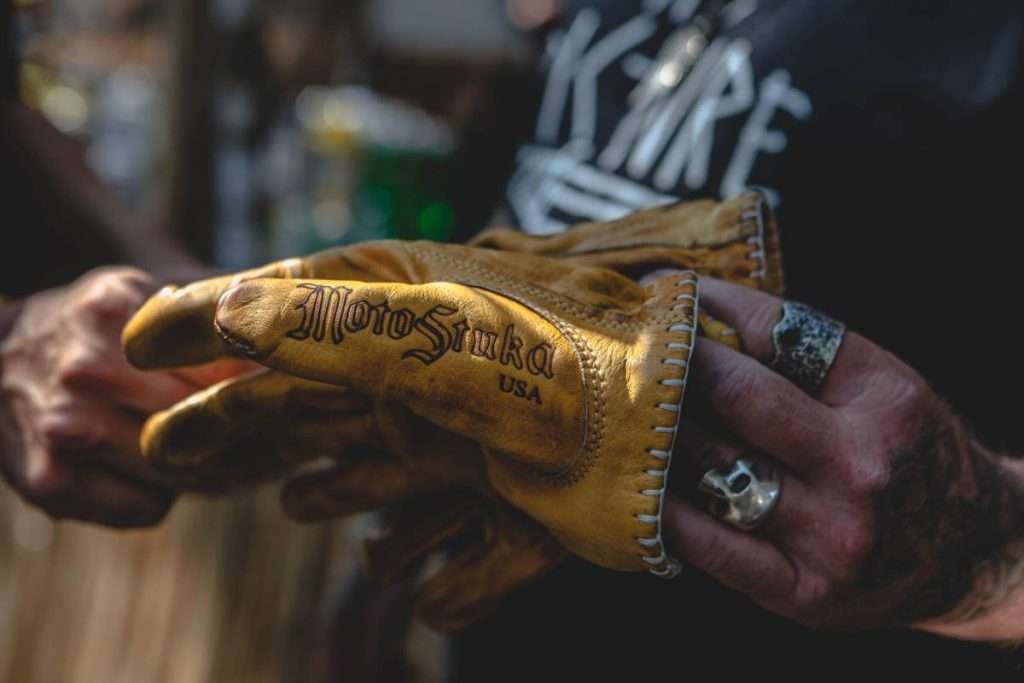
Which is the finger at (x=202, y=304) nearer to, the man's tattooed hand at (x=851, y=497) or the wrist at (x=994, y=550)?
the man's tattooed hand at (x=851, y=497)

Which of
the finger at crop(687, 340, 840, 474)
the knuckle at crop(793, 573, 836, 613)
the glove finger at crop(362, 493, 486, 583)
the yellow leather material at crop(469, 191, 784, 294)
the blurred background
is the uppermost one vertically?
the yellow leather material at crop(469, 191, 784, 294)

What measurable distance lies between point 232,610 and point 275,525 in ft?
0.98

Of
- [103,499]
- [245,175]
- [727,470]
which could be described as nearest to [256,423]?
[103,499]

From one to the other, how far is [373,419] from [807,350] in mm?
572

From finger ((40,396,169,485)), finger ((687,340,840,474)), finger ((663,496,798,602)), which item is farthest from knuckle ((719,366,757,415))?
finger ((40,396,169,485))

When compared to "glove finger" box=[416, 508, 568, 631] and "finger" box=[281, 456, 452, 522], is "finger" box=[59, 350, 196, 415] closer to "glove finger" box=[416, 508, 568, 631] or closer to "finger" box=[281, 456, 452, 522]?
"finger" box=[281, 456, 452, 522]

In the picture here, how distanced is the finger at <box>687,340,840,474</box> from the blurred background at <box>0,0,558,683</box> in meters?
1.01

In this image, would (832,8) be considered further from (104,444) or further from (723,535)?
(104,444)

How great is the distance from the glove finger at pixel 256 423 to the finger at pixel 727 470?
421mm

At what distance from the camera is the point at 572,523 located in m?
1.05

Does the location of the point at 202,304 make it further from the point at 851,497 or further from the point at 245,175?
the point at 245,175

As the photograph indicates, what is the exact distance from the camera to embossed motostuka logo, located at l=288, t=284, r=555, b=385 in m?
0.94

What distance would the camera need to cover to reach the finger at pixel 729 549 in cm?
105

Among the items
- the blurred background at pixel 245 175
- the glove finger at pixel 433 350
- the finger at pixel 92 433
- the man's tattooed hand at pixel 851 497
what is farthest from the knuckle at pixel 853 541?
the blurred background at pixel 245 175
